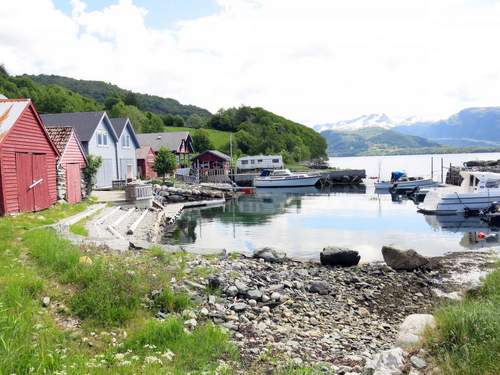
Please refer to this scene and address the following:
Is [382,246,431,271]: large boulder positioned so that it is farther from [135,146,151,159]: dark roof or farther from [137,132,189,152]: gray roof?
[137,132,189,152]: gray roof

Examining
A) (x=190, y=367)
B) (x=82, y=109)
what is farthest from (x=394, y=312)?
(x=82, y=109)

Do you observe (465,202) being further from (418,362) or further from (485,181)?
(418,362)

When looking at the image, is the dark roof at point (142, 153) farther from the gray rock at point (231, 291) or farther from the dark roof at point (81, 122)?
the gray rock at point (231, 291)

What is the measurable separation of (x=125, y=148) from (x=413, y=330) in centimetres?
4389

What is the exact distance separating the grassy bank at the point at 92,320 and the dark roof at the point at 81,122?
101 ft

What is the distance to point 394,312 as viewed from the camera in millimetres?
11453

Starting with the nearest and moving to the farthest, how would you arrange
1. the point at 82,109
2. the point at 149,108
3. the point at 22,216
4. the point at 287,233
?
the point at 22,216
the point at 287,233
the point at 82,109
the point at 149,108

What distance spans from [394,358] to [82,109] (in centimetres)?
10901

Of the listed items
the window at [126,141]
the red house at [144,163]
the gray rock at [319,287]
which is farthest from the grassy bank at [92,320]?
the red house at [144,163]

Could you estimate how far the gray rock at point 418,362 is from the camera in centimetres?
642

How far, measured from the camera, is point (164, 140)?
67.9 metres

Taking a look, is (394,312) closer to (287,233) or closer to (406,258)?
(406,258)

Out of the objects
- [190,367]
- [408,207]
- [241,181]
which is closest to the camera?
[190,367]

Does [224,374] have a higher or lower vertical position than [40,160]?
lower
